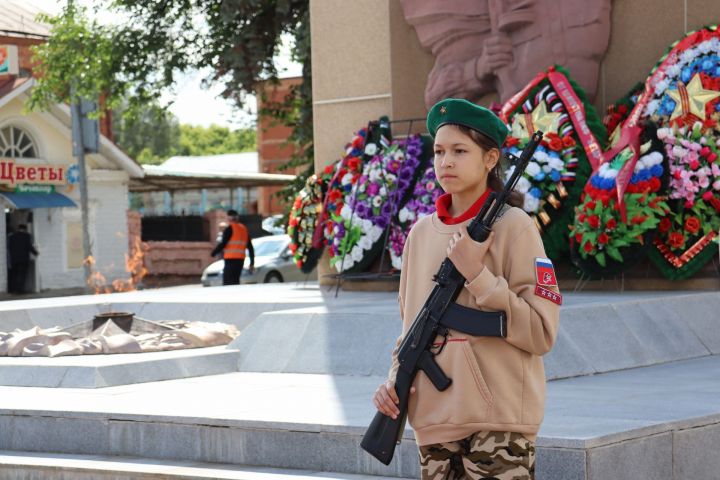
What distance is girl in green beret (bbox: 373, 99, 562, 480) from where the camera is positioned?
357 centimetres

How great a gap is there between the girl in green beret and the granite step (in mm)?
2138

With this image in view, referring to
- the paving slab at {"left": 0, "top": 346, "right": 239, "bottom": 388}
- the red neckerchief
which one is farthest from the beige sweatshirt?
the paving slab at {"left": 0, "top": 346, "right": 239, "bottom": 388}

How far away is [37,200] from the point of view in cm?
2931

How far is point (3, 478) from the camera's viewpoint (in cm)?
663

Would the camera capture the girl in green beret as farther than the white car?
No

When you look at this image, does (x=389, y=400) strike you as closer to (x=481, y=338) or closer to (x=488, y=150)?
(x=481, y=338)

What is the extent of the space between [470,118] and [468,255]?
418 millimetres

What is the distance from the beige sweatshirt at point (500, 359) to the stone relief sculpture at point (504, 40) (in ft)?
25.7

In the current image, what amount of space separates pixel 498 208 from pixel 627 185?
6933mm

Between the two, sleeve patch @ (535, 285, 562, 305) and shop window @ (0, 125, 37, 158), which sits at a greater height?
shop window @ (0, 125, 37, 158)

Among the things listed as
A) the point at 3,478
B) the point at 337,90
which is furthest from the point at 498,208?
the point at 337,90

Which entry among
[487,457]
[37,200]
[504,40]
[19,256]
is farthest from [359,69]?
[37,200]

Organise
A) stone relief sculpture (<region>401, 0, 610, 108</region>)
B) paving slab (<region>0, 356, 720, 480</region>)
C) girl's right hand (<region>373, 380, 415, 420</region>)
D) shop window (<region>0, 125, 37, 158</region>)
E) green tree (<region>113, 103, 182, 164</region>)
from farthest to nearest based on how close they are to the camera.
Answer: green tree (<region>113, 103, 182, 164</region>) < shop window (<region>0, 125, 37, 158</region>) < stone relief sculpture (<region>401, 0, 610, 108</region>) < paving slab (<region>0, 356, 720, 480</region>) < girl's right hand (<region>373, 380, 415, 420</region>)

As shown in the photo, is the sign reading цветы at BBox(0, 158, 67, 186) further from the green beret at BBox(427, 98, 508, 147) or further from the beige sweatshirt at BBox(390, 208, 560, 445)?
the beige sweatshirt at BBox(390, 208, 560, 445)
